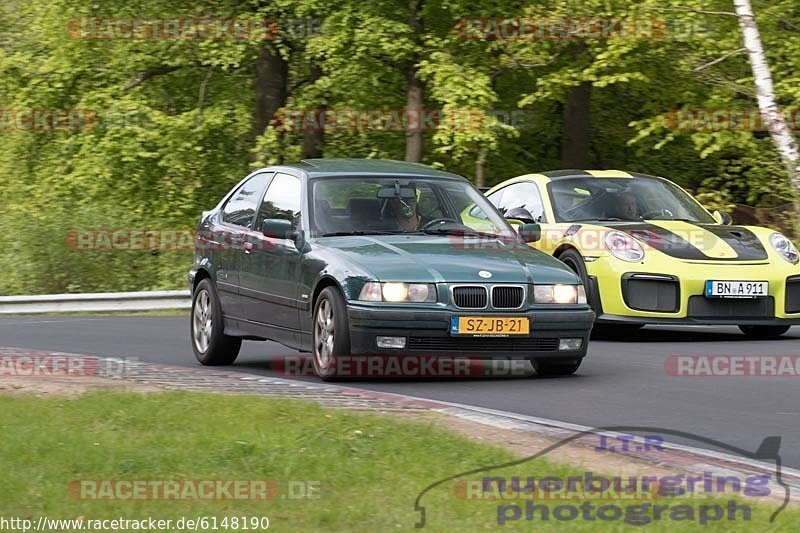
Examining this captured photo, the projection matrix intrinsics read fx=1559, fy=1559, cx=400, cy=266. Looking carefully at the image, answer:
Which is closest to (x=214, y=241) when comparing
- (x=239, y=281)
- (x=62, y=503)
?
(x=239, y=281)

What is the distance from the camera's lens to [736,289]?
Answer: 520 inches

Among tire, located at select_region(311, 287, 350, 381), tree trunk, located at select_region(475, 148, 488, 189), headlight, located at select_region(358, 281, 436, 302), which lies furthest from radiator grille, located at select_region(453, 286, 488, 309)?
tree trunk, located at select_region(475, 148, 488, 189)

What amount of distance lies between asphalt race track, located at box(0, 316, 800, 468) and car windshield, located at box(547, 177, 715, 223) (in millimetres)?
1138

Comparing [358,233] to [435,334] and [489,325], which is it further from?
[489,325]

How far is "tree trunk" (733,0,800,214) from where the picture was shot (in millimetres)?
20641

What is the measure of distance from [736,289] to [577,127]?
1337cm

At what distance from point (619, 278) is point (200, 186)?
1548 centimetres

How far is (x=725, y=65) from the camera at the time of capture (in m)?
24.5

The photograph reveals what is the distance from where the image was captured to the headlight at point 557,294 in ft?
34.1

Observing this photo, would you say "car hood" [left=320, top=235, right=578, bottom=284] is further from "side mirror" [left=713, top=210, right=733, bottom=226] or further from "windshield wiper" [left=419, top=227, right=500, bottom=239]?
"side mirror" [left=713, top=210, right=733, bottom=226]

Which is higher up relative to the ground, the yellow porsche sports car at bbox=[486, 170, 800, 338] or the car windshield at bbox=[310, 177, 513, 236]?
the car windshield at bbox=[310, 177, 513, 236]

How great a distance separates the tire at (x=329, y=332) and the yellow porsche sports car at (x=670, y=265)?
317 cm

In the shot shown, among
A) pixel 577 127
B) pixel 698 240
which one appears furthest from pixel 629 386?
pixel 577 127

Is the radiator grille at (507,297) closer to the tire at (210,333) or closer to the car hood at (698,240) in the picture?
the tire at (210,333)
